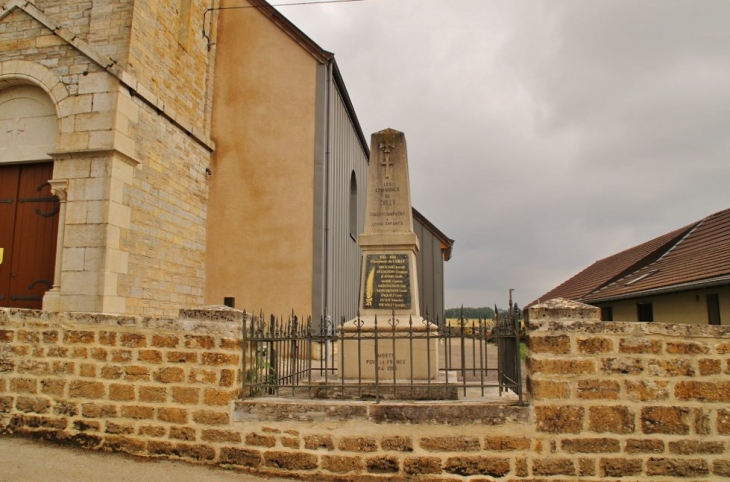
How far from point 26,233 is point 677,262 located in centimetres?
1656

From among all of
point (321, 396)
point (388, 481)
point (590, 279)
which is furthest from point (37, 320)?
point (590, 279)

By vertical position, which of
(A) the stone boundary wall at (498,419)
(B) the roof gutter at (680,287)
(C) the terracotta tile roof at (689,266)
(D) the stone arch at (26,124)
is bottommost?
(A) the stone boundary wall at (498,419)

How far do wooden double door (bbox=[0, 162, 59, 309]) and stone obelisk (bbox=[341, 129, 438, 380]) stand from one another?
5.63m

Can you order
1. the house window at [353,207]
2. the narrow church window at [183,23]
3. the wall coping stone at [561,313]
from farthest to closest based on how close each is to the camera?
the house window at [353,207] → the narrow church window at [183,23] → the wall coping stone at [561,313]

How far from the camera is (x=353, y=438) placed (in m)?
4.72

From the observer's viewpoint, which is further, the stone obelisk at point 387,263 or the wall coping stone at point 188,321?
the stone obelisk at point 387,263

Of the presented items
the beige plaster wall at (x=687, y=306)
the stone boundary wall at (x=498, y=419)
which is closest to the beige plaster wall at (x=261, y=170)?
the stone boundary wall at (x=498, y=419)

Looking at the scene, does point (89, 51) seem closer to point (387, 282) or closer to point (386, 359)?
point (387, 282)

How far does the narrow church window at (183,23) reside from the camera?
1113 centimetres

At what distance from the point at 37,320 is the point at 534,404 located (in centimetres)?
503

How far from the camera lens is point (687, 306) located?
13.5 metres

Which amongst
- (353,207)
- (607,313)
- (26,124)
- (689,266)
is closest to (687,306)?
(689,266)

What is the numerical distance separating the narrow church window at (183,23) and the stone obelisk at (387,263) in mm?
6224

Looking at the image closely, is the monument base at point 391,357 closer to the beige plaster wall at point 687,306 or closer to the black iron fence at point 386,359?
the black iron fence at point 386,359
